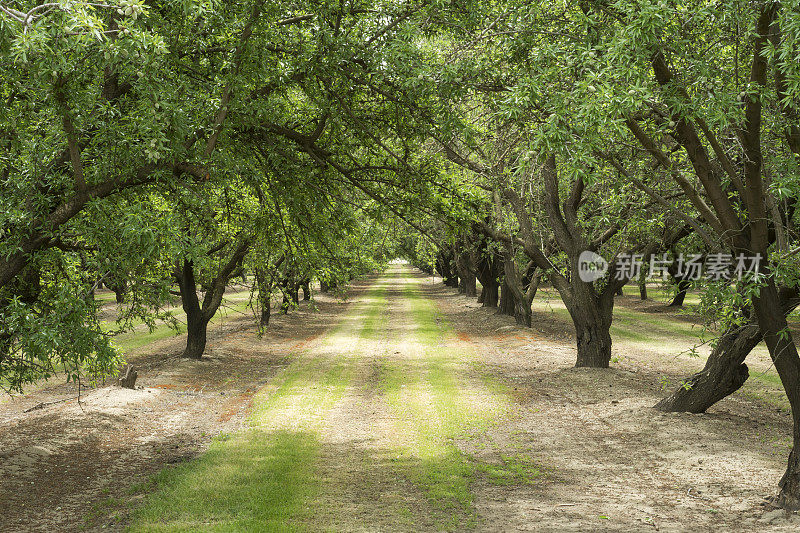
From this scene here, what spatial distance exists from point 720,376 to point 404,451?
16.8 feet

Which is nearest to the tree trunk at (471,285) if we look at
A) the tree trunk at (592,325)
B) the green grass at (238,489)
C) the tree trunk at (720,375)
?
the tree trunk at (592,325)

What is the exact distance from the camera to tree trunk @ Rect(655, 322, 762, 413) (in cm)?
1018

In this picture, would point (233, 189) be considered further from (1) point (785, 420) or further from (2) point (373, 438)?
(1) point (785, 420)

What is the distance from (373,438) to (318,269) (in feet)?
10.9

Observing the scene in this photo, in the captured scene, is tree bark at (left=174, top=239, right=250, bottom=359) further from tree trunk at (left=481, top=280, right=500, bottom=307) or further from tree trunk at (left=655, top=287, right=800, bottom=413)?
tree trunk at (left=481, top=280, right=500, bottom=307)

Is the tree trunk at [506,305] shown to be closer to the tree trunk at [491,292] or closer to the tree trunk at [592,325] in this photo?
the tree trunk at [491,292]

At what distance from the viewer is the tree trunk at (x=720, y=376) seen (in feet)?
33.4

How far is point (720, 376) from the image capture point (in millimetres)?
10742

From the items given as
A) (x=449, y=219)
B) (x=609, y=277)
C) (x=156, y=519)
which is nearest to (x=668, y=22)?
(x=449, y=219)

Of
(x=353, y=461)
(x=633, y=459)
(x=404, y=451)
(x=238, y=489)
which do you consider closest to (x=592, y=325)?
(x=633, y=459)

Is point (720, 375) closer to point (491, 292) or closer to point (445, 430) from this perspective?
point (445, 430)

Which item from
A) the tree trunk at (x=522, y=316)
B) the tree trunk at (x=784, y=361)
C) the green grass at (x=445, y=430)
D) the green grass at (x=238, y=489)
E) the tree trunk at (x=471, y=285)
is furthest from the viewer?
the tree trunk at (x=471, y=285)

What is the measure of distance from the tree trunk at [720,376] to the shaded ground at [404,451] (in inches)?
11.3

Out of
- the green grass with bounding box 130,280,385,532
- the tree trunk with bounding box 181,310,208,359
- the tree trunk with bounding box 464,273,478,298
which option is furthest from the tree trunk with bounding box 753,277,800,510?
the tree trunk with bounding box 464,273,478,298
